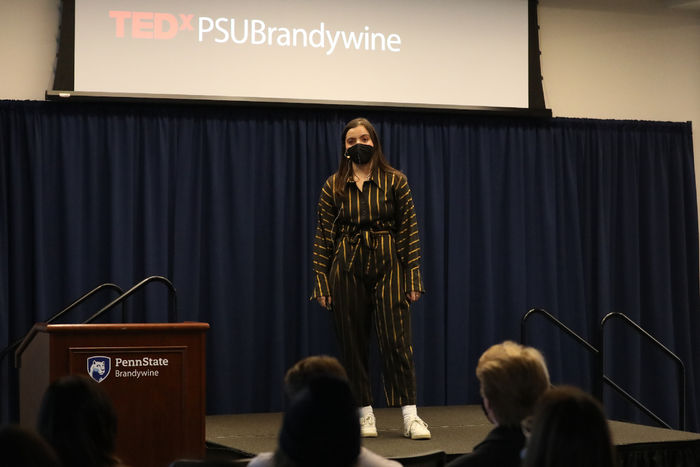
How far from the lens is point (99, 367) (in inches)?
143

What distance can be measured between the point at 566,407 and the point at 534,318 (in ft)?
16.3

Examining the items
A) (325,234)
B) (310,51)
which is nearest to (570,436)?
(325,234)

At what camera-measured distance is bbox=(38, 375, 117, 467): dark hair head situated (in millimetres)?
1958

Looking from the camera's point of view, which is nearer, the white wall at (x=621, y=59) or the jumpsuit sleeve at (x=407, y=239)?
the jumpsuit sleeve at (x=407, y=239)

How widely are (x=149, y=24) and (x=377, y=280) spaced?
2662 millimetres

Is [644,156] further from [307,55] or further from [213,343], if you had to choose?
[213,343]

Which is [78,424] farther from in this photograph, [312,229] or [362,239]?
[312,229]

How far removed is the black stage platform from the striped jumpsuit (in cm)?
31

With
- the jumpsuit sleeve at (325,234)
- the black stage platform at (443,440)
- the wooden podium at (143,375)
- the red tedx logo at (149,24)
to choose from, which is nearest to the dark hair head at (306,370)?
the wooden podium at (143,375)

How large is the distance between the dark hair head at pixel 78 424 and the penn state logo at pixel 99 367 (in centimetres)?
162

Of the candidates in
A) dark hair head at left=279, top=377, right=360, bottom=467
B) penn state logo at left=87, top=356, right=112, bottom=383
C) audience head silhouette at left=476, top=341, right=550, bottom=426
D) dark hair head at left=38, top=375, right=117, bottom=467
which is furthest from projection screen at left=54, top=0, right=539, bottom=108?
dark hair head at left=279, top=377, right=360, bottom=467

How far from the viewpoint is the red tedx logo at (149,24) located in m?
6.07

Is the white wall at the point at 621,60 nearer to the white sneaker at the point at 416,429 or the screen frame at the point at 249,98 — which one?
the screen frame at the point at 249,98

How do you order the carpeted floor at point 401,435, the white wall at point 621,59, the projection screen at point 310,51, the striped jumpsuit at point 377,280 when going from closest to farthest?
the carpeted floor at point 401,435 → the striped jumpsuit at point 377,280 → the projection screen at point 310,51 → the white wall at point 621,59
